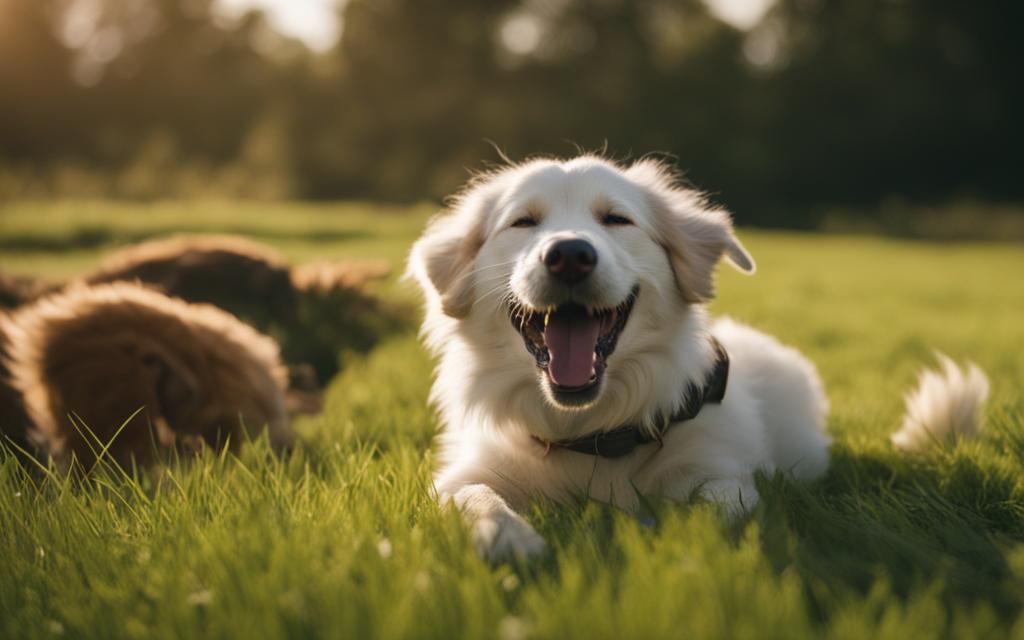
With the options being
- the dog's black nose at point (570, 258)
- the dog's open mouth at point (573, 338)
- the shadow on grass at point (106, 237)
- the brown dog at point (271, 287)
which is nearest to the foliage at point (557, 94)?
the shadow on grass at point (106, 237)

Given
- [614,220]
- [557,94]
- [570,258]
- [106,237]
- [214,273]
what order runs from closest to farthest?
[570,258] → [614,220] → [214,273] → [106,237] → [557,94]

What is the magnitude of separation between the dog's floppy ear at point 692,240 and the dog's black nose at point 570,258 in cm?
54

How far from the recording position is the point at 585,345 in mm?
2697

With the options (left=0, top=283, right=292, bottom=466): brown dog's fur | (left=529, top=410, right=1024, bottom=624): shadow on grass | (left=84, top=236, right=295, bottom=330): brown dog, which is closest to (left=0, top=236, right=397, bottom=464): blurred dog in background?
(left=0, top=283, right=292, bottom=466): brown dog's fur

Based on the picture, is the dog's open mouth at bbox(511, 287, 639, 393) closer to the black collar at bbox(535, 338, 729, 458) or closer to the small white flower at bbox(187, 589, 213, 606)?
the black collar at bbox(535, 338, 729, 458)

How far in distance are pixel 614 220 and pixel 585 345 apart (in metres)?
0.52

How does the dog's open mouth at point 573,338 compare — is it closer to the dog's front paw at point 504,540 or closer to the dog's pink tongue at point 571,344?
the dog's pink tongue at point 571,344

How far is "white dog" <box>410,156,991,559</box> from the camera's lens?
2625mm

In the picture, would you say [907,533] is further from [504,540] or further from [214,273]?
[214,273]

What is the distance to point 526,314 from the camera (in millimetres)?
2785

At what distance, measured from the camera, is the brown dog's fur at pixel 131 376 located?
3336 millimetres

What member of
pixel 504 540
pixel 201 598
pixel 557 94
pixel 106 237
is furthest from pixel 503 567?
pixel 557 94

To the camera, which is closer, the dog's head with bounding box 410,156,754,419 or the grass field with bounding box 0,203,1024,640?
the grass field with bounding box 0,203,1024,640

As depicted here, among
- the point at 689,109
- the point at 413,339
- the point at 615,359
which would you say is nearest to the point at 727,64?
the point at 689,109
